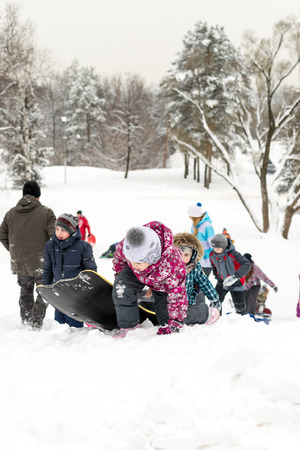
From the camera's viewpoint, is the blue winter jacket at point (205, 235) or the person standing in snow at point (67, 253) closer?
the person standing in snow at point (67, 253)

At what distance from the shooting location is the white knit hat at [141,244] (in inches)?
119

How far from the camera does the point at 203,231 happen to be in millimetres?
6906

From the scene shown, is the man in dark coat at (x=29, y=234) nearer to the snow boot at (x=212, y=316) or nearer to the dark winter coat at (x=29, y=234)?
the dark winter coat at (x=29, y=234)

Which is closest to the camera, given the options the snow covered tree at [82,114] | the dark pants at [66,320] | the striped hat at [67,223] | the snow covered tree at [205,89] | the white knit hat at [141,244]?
the white knit hat at [141,244]

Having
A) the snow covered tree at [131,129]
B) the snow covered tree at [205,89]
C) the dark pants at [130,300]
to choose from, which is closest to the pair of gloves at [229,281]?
the dark pants at [130,300]

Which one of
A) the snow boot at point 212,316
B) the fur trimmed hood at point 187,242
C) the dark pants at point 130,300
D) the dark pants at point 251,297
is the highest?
the fur trimmed hood at point 187,242

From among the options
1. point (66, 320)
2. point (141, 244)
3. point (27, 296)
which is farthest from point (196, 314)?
point (27, 296)

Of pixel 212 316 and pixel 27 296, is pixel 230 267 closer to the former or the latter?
pixel 212 316

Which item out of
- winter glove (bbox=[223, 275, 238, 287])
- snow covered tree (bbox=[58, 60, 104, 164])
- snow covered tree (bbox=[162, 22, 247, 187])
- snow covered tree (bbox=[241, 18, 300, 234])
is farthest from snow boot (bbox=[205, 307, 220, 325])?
snow covered tree (bbox=[58, 60, 104, 164])

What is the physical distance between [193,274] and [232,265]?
155 cm

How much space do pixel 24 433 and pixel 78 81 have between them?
5294 cm

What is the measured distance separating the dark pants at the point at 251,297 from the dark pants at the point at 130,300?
291cm

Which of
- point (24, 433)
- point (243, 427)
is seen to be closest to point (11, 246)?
point (24, 433)

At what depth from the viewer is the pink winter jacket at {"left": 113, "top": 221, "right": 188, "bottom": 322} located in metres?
3.28
